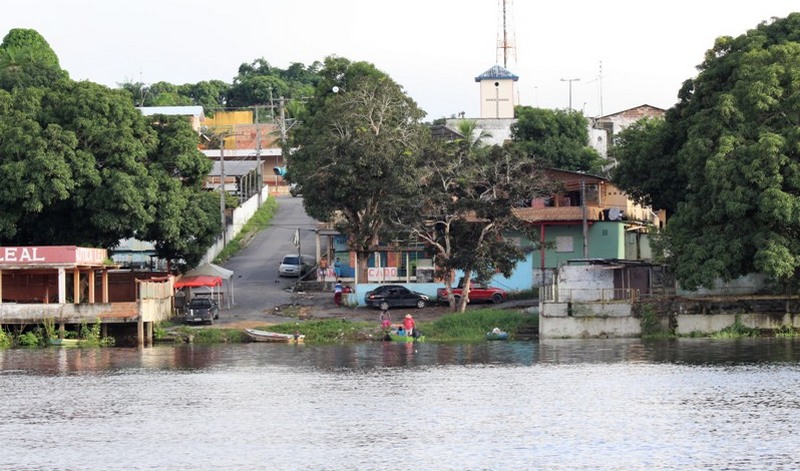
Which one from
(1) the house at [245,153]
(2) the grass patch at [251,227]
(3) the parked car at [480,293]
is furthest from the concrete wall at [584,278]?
(1) the house at [245,153]

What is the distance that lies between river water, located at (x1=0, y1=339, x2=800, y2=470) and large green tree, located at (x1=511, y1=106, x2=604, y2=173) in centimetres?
4124

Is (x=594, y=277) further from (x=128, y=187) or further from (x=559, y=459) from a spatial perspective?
(x=559, y=459)

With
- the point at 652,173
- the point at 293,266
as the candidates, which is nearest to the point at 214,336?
the point at 293,266

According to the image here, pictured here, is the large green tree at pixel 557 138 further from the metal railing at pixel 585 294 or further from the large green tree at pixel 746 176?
the large green tree at pixel 746 176

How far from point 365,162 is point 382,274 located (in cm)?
861

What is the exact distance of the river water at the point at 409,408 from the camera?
34656 millimetres

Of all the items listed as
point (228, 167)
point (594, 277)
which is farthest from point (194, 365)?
point (228, 167)

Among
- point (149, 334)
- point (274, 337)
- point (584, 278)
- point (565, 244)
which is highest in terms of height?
point (565, 244)

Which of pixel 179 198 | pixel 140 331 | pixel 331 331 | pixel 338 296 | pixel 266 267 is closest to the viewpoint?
pixel 140 331

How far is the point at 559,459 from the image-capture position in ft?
112

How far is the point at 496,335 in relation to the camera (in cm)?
6650

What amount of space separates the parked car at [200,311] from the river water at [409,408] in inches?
223

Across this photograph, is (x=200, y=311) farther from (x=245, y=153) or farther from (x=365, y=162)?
(x=245, y=153)

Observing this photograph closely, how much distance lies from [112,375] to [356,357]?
11288 millimetres
